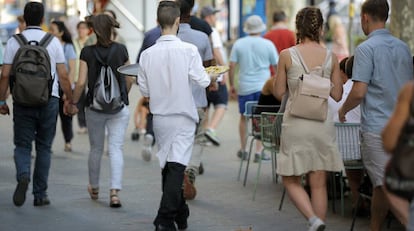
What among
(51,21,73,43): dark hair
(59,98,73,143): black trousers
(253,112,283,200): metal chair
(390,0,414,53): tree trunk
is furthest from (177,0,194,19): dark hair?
(59,98,73,143): black trousers

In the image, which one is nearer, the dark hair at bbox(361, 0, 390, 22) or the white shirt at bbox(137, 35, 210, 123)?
the dark hair at bbox(361, 0, 390, 22)

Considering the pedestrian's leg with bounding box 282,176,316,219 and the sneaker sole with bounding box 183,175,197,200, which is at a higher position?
the pedestrian's leg with bounding box 282,176,316,219

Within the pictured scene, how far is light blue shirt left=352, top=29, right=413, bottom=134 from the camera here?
295 inches

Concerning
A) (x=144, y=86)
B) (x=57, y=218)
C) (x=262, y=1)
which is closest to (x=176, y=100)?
(x=144, y=86)

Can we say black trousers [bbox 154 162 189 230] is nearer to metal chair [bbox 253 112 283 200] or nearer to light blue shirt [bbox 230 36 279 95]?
metal chair [bbox 253 112 283 200]

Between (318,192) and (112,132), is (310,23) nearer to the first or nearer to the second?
(318,192)

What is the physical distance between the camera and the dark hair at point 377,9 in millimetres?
7570

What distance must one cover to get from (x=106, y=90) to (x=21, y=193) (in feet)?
3.92

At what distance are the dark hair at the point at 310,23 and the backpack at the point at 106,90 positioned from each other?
2403mm

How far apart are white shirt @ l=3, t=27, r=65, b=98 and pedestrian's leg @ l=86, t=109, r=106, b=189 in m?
0.39

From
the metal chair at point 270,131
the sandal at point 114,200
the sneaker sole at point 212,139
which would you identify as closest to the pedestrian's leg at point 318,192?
the metal chair at point 270,131

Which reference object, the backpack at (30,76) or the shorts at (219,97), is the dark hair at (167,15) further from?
the shorts at (219,97)

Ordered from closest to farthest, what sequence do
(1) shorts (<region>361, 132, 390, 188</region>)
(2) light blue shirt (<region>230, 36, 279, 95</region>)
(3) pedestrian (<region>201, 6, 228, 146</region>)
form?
(1) shorts (<region>361, 132, 390, 188</region>)
(2) light blue shirt (<region>230, 36, 279, 95</region>)
(3) pedestrian (<region>201, 6, 228, 146</region>)

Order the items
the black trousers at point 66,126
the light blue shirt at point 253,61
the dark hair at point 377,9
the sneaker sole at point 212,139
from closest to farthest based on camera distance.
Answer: the dark hair at point 377,9 → the light blue shirt at point 253,61 → the black trousers at point 66,126 → the sneaker sole at point 212,139
